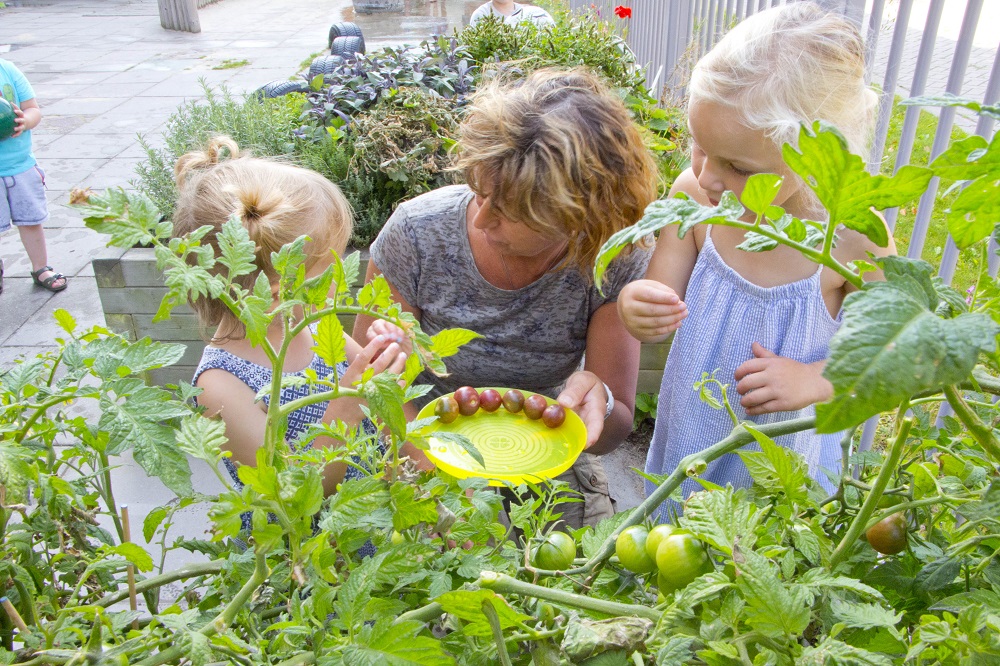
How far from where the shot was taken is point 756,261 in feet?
6.20

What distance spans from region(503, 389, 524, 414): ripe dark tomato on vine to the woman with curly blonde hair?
15cm

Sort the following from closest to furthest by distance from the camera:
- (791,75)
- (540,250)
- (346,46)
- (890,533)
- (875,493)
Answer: (875,493) → (890,533) → (791,75) → (540,250) → (346,46)

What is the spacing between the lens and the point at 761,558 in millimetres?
582

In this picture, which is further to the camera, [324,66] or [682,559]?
[324,66]

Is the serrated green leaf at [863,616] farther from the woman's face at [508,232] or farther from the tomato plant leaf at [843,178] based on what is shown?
the woman's face at [508,232]

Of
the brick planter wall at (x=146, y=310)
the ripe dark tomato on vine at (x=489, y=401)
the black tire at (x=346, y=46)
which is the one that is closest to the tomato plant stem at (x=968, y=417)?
the ripe dark tomato on vine at (x=489, y=401)

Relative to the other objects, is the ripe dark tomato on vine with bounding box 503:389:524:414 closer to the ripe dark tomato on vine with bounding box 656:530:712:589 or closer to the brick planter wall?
the ripe dark tomato on vine with bounding box 656:530:712:589

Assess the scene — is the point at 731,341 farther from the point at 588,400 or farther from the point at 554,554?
the point at 554,554

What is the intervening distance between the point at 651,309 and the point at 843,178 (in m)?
1.17

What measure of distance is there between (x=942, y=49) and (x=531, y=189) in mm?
6798

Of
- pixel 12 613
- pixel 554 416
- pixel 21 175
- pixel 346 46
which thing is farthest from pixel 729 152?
pixel 346 46

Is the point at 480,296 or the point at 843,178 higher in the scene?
the point at 843,178

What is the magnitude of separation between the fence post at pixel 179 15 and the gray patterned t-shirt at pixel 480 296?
38.9 feet

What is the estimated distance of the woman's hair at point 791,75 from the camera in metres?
1.59
